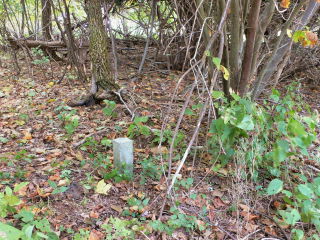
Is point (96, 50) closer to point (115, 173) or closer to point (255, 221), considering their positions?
point (115, 173)

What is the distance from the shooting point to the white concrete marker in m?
2.69

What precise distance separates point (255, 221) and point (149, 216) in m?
0.90

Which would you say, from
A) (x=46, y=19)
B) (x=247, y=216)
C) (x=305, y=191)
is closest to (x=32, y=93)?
(x=46, y=19)

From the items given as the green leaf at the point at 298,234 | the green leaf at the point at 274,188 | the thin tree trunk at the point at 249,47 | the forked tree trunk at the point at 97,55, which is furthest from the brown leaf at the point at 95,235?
the forked tree trunk at the point at 97,55

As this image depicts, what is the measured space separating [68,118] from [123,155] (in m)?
1.38

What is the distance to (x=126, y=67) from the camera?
249 inches

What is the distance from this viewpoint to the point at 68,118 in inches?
148

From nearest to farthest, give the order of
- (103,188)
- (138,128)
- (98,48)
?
1. (103,188)
2. (138,128)
3. (98,48)

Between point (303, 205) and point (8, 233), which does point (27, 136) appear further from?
point (303, 205)

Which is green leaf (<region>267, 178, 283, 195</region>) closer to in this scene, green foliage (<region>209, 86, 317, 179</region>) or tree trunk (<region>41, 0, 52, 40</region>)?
green foliage (<region>209, 86, 317, 179</region>)

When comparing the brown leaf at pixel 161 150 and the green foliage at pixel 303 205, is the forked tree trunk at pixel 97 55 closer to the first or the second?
the brown leaf at pixel 161 150

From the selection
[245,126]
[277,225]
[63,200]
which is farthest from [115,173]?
[277,225]

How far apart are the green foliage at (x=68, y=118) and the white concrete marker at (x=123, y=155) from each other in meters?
1.04

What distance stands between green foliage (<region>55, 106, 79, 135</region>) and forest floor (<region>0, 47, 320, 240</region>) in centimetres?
2
